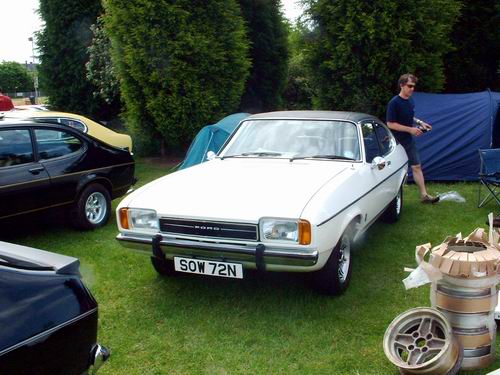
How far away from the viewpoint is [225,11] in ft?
35.1

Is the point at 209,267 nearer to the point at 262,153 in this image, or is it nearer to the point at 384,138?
the point at 262,153

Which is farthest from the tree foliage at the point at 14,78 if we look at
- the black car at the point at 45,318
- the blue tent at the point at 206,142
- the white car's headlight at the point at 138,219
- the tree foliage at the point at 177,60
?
the black car at the point at 45,318

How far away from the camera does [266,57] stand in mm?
14156

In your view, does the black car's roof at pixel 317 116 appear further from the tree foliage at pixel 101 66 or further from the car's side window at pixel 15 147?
the tree foliage at pixel 101 66

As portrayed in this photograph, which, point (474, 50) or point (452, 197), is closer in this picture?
point (452, 197)

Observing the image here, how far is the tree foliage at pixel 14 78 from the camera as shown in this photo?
5381cm

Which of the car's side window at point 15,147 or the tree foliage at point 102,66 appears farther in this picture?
the tree foliage at point 102,66

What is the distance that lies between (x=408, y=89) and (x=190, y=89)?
4848mm

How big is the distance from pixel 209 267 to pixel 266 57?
11.1 m

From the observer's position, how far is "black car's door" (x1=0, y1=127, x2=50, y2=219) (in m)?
5.57

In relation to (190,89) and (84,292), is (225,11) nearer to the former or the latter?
(190,89)

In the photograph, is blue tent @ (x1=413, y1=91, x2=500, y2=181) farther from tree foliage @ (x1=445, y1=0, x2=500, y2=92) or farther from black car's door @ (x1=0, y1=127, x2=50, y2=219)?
black car's door @ (x1=0, y1=127, x2=50, y2=219)

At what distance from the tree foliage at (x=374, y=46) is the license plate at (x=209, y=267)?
6878mm

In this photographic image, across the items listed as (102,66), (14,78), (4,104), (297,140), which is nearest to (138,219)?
(297,140)
